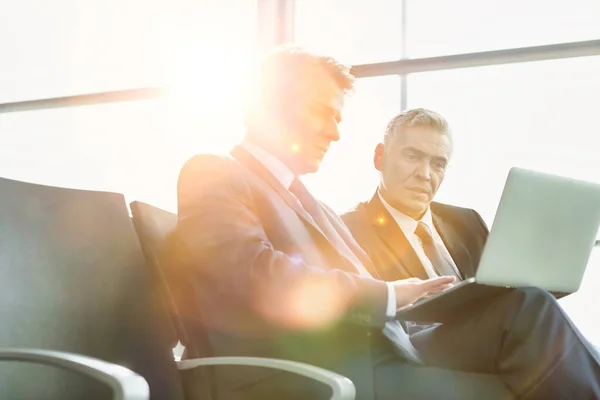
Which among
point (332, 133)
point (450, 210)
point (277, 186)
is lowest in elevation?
point (450, 210)

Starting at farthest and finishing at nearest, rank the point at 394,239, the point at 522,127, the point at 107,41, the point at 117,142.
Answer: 1. the point at 107,41
2. the point at 117,142
3. the point at 522,127
4. the point at 394,239

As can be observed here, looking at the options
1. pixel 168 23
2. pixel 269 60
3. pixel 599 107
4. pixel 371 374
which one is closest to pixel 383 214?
pixel 269 60

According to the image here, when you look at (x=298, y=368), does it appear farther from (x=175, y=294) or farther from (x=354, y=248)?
(x=354, y=248)

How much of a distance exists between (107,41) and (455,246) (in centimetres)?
217

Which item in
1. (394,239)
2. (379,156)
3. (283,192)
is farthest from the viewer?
(379,156)

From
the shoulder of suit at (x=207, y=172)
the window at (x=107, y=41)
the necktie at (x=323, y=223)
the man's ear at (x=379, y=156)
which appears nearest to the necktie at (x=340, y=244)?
the necktie at (x=323, y=223)

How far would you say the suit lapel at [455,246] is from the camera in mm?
2115

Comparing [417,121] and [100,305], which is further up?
[417,121]

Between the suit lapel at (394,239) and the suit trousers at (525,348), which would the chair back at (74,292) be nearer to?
the suit trousers at (525,348)

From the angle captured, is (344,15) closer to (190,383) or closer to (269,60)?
(269,60)

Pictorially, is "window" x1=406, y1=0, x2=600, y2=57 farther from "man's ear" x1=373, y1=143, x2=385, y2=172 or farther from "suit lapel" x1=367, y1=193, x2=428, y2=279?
"suit lapel" x1=367, y1=193, x2=428, y2=279

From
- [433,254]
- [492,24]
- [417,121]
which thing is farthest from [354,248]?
[492,24]

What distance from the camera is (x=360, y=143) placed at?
9.07 feet

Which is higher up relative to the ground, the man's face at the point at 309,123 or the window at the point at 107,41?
the window at the point at 107,41
